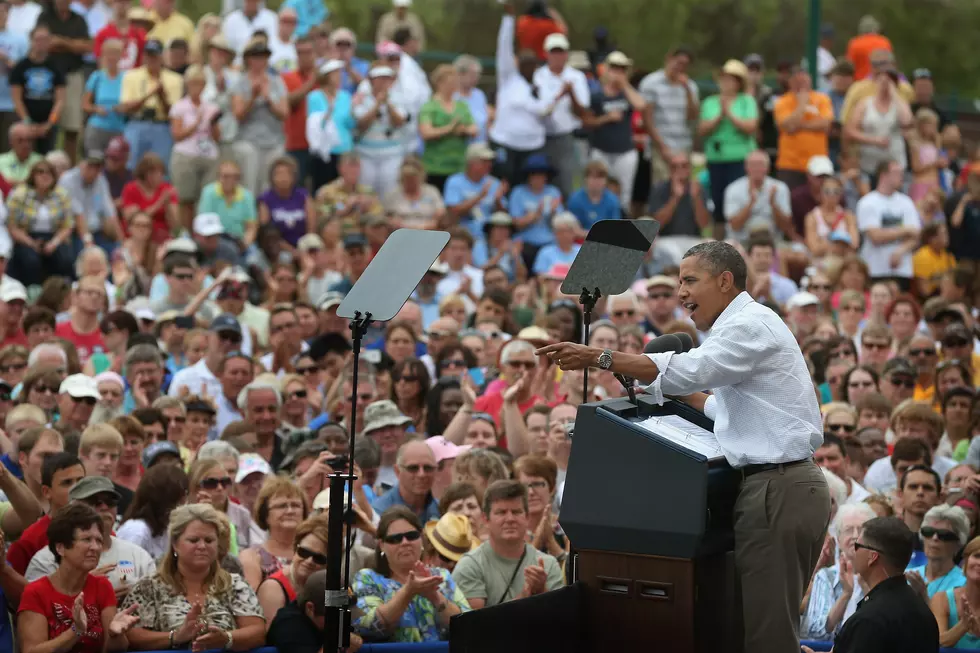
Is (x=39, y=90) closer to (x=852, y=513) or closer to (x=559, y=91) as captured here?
(x=559, y=91)

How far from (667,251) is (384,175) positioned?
3.21 meters

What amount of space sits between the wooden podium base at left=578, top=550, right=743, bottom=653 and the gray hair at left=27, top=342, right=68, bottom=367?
676cm

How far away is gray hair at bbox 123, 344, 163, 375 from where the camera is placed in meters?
12.3

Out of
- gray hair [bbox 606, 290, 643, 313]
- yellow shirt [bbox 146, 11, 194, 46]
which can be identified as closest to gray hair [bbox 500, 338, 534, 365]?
gray hair [bbox 606, 290, 643, 313]

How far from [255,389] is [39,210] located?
230 inches

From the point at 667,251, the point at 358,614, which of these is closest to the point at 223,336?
the point at 358,614

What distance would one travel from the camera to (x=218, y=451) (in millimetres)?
10352

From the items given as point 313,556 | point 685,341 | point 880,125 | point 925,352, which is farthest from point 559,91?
point 685,341

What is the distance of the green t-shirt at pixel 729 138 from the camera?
1994cm

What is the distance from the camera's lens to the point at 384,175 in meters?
18.8

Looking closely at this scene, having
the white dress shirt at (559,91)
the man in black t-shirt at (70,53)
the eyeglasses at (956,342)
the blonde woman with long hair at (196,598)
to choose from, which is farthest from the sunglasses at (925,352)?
the man in black t-shirt at (70,53)

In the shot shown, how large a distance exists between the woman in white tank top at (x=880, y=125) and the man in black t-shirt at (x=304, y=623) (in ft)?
46.5

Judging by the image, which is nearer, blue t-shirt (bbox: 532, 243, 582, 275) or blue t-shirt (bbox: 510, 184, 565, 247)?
blue t-shirt (bbox: 532, 243, 582, 275)

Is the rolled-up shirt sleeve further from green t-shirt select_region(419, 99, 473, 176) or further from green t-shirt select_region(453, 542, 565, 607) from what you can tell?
green t-shirt select_region(419, 99, 473, 176)
